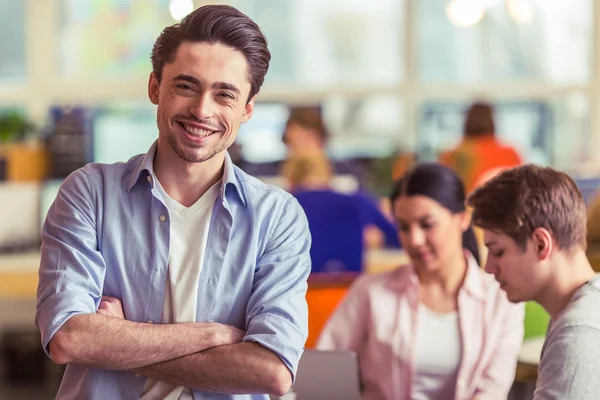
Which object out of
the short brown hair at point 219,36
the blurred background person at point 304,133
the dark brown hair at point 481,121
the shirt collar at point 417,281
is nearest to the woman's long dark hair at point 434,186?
the shirt collar at point 417,281

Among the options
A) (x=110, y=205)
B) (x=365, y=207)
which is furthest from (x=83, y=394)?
(x=365, y=207)

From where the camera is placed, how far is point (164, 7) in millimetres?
7199

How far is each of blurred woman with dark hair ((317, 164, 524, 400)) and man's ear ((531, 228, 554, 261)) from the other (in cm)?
75

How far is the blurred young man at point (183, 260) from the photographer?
5.61 ft

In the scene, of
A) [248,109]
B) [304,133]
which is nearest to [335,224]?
[304,133]

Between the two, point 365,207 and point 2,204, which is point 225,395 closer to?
point 365,207

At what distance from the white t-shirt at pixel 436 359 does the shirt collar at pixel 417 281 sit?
98mm

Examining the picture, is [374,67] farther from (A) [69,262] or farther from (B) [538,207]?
(A) [69,262]

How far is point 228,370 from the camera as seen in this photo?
67.4 inches

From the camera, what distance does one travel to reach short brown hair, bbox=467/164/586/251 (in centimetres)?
204

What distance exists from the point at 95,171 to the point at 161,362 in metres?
0.40

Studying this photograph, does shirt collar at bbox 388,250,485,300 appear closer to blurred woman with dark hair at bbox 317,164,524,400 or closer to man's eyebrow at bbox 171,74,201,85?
blurred woman with dark hair at bbox 317,164,524,400

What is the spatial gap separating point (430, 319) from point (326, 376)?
66 centimetres

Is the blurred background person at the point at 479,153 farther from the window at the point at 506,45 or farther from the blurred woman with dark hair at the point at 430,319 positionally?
the blurred woman with dark hair at the point at 430,319
